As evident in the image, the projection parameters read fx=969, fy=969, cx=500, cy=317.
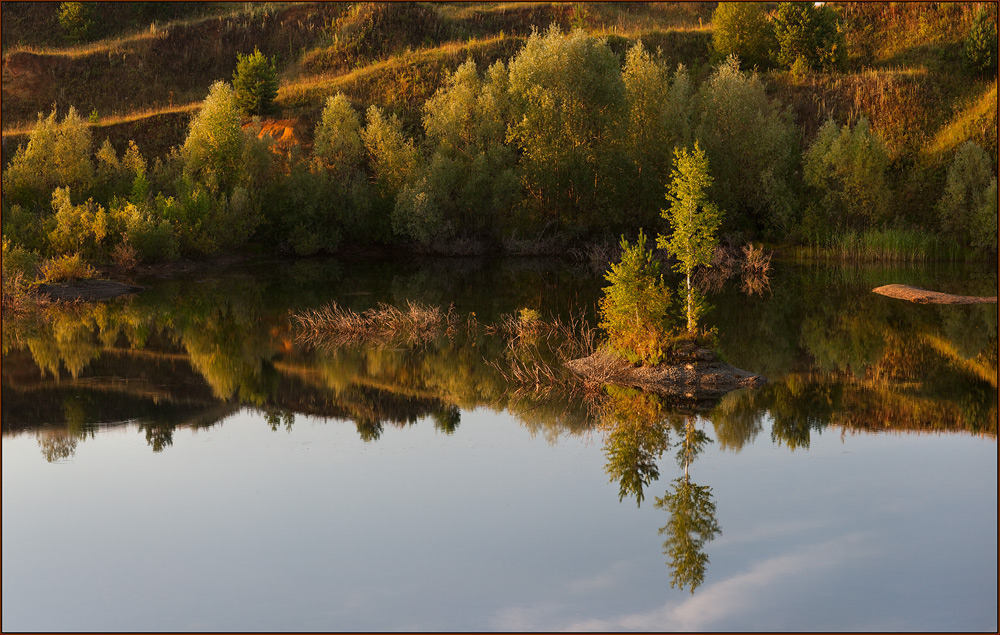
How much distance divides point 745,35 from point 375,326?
4770 cm

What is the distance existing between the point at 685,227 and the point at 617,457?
285 inches

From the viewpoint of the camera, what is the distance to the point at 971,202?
5059 centimetres

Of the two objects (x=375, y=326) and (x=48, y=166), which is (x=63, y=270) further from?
(x=48, y=166)

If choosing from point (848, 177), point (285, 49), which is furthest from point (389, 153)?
point (285, 49)

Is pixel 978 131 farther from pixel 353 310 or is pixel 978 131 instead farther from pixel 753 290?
pixel 353 310

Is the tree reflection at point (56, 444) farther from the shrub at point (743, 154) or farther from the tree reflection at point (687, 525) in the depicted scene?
the shrub at point (743, 154)

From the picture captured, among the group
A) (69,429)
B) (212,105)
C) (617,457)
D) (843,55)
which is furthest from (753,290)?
(843,55)

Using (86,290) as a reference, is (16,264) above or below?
above

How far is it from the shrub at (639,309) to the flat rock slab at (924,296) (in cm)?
1792

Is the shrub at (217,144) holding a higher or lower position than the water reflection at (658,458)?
higher

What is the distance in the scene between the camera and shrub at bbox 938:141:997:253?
4931cm

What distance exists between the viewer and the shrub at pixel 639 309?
2162 cm

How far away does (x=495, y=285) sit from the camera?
41375 mm

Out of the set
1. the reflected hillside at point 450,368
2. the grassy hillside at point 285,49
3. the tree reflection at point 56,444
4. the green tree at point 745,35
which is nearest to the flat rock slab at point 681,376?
the reflected hillside at point 450,368
